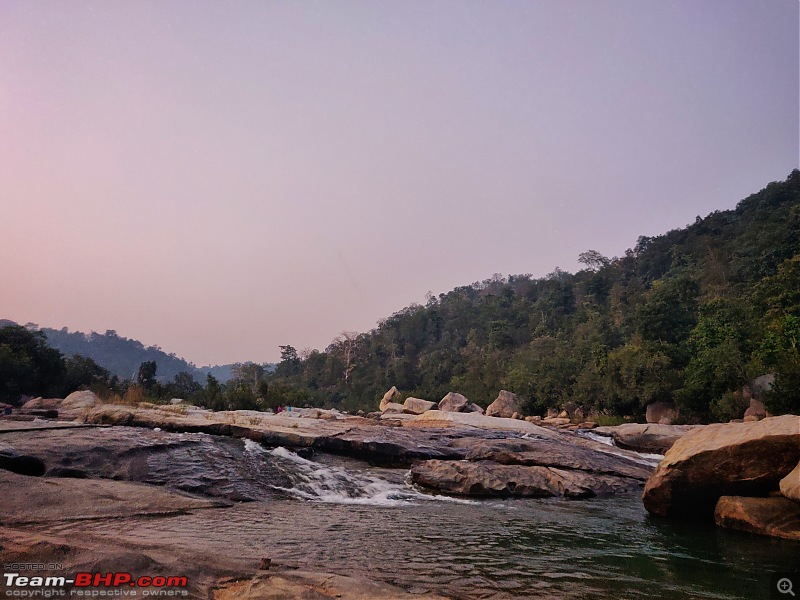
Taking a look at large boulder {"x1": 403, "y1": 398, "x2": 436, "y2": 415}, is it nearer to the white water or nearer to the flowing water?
the white water

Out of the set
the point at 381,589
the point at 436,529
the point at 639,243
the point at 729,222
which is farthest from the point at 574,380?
the point at 639,243

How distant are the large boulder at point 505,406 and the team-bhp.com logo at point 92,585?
44144 mm

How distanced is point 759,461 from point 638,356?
30.6 metres

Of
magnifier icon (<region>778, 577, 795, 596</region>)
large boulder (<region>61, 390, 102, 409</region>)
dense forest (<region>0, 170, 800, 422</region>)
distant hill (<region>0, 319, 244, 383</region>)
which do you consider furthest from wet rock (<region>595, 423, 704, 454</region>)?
distant hill (<region>0, 319, 244, 383</region>)

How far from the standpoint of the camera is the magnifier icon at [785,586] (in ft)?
17.7

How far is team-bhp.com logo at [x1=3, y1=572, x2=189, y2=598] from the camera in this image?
3.11 m

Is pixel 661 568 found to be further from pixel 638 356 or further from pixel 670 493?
pixel 638 356

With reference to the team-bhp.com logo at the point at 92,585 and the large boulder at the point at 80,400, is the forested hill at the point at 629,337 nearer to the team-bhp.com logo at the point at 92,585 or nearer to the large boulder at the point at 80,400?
the large boulder at the point at 80,400

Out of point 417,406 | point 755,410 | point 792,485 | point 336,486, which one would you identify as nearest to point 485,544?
point 336,486

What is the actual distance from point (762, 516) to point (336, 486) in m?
8.62

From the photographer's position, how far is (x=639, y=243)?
300 ft

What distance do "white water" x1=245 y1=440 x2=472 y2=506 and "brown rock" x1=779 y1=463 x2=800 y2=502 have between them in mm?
5979

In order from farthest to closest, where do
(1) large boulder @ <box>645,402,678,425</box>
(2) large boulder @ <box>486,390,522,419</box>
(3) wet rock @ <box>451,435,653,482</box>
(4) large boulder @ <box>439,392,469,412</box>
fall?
(2) large boulder @ <box>486,390,522,419</box> < (4) large boulder @ <box>439,392,469,412</box> < (1) large boulder @ <box>645,402,678,425</box> < (3) wet rock @ <box>451,435,653,482</box>

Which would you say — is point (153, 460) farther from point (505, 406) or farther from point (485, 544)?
point (505, 406)
